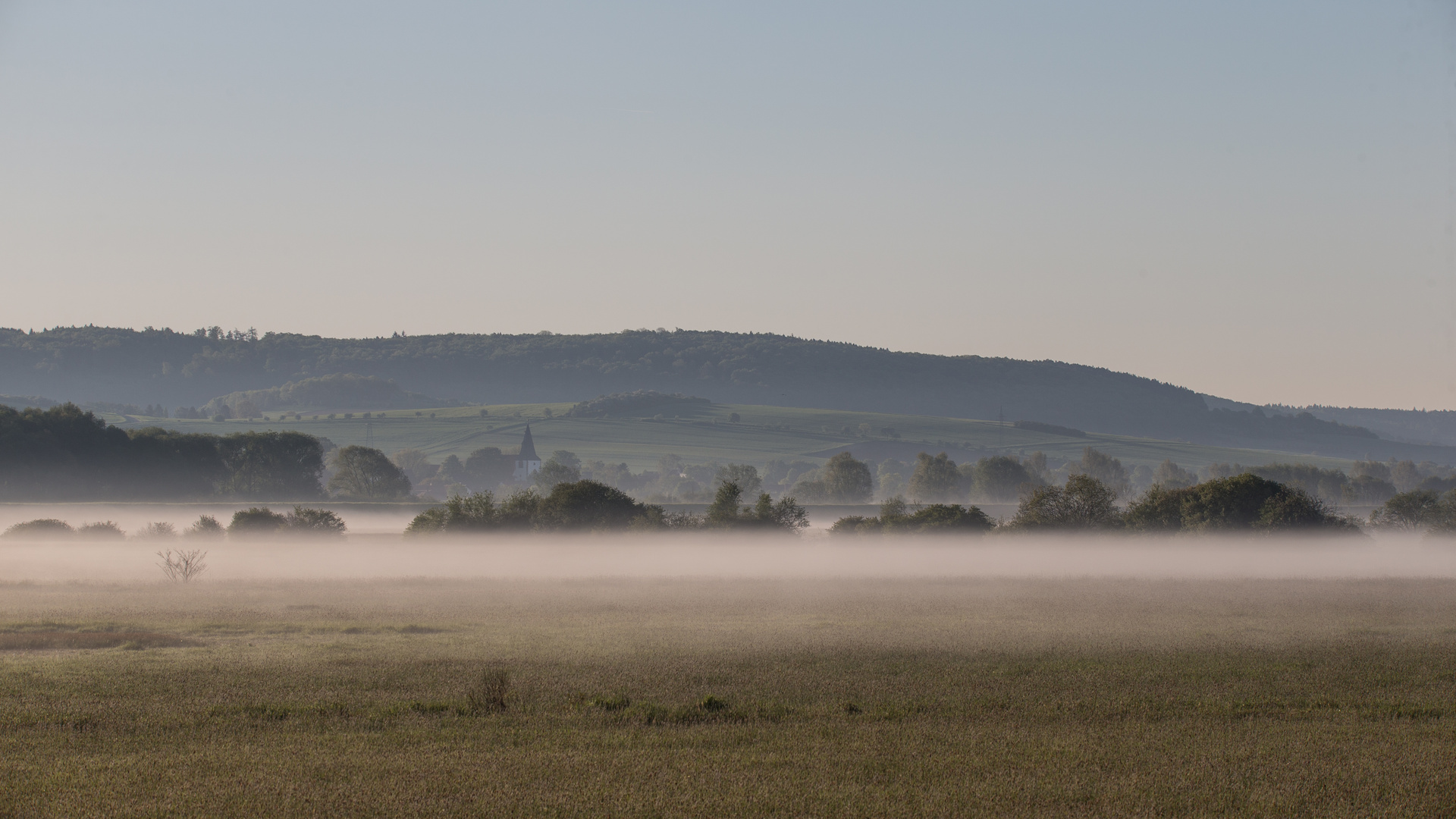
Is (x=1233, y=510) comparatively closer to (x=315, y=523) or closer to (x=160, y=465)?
(x=315, y=523)

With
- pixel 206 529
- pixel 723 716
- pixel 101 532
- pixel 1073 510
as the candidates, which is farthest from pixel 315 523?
pixel 723 716

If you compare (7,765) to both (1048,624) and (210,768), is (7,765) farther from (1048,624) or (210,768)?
(1048,624)

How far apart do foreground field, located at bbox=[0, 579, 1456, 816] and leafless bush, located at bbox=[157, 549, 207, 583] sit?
2011cm

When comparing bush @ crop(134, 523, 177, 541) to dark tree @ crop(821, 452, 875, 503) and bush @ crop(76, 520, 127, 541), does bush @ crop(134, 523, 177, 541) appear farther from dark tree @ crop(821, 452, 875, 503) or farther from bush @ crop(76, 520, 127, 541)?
dark tree @ crop(821, 452, 875, 503)

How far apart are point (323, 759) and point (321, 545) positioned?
62718 millimetres

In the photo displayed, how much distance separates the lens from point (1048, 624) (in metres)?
33.9

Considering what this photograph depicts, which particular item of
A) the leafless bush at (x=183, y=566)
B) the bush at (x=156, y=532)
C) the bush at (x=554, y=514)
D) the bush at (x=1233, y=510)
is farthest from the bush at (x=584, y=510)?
the bush at (x=1233, y=510)

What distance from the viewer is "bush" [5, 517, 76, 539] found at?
7388cm

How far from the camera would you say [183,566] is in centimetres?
5878

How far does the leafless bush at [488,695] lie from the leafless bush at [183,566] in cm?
3992

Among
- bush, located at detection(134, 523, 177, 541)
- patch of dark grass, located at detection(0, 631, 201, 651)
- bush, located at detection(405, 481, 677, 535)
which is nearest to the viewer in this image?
patch of dark grass, located at detection(0, 631, 201, 651)

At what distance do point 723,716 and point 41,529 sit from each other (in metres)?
74.7

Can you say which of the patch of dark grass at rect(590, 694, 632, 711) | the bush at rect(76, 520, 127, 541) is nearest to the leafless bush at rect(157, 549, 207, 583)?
the bush at rect(76, 520, 127, 541)

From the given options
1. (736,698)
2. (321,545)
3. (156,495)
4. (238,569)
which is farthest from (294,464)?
(736,698)
